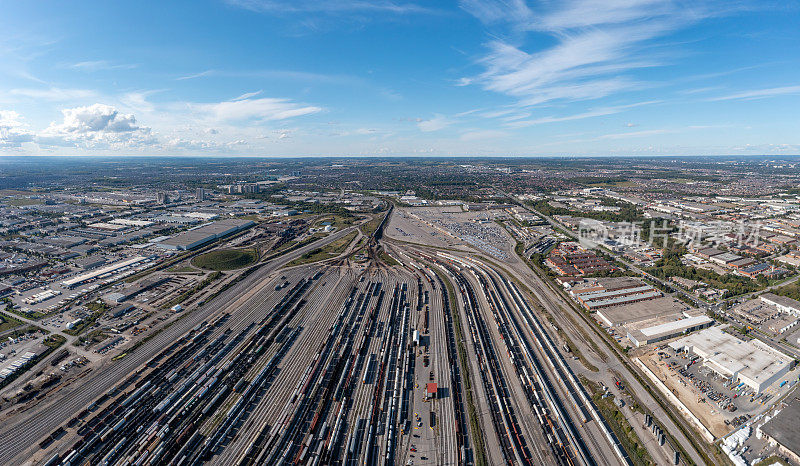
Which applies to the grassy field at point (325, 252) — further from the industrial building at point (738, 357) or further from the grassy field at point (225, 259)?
the industrial building at point (738, 357)

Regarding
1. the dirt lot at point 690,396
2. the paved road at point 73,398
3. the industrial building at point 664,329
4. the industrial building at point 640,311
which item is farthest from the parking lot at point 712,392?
the paved road at point 73,398

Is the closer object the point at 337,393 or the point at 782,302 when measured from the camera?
the point at 337,393

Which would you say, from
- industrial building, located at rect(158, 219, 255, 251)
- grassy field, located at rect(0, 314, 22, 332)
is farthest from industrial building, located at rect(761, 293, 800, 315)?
industrial building, located at rect(158, 219, 255, 251)

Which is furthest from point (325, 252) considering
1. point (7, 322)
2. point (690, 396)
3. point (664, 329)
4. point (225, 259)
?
point (690, 396)

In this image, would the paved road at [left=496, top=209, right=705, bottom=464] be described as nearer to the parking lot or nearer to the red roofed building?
the parking lot

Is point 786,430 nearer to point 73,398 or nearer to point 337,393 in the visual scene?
point 337,393

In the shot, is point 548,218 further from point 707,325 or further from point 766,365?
point 766,365
